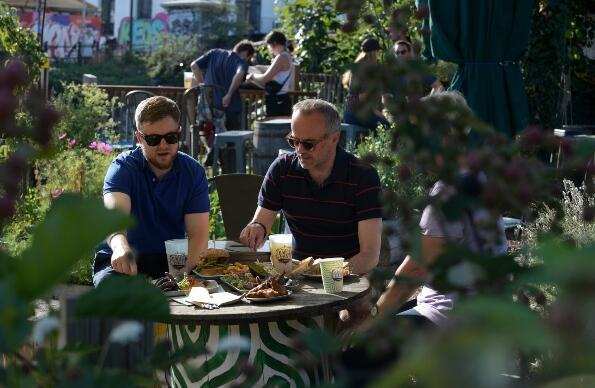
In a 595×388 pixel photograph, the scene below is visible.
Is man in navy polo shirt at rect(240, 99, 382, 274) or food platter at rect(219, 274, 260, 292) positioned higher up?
man in navy polo shirt at rect(240, 99, 382, 274)

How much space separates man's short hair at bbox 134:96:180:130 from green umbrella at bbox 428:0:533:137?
A: 3099mm

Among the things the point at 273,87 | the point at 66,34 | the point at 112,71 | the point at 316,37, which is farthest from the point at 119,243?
the point at 66,34

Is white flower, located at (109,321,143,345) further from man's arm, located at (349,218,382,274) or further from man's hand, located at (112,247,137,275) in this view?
man's arm, located at (349,218,382,274)

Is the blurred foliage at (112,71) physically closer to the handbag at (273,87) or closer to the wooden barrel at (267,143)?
the handbag at (273,87)

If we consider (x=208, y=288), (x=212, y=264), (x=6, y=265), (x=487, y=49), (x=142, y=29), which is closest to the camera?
(x=6, y=265)

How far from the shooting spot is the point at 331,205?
4.04 meters

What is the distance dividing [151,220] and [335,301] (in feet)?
3.63

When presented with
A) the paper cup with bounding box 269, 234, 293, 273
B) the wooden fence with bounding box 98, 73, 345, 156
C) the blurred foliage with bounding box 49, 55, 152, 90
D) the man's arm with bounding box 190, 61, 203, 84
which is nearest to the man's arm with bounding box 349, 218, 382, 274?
the paper cup with bounding box 269, 234, 293, 273

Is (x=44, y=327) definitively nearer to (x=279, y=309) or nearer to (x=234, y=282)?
(x=279, y=309)

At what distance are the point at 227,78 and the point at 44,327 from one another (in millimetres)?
10344

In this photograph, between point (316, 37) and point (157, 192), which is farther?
point (316, 37)

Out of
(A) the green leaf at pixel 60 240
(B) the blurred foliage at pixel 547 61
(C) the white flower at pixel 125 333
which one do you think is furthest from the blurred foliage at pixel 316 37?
(A) the green leaf at pixel 60 240

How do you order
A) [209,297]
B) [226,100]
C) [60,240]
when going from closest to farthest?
[60,240] → [209,297] → [226,100]

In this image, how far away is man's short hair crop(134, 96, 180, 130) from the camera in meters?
3.96
